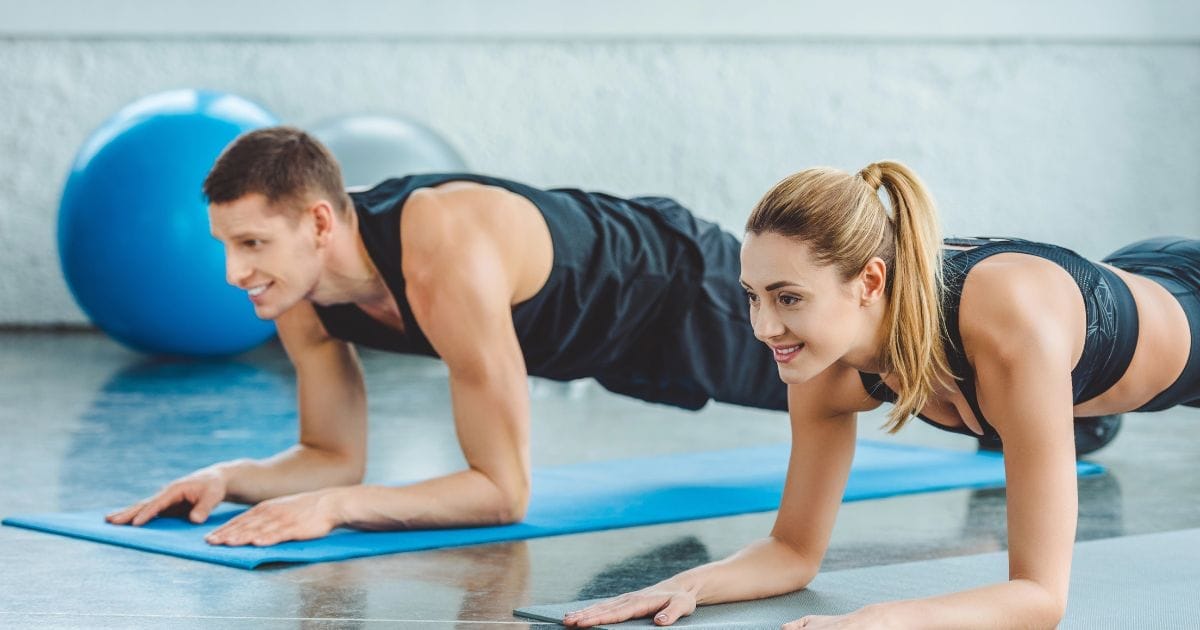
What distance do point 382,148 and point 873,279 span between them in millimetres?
3715

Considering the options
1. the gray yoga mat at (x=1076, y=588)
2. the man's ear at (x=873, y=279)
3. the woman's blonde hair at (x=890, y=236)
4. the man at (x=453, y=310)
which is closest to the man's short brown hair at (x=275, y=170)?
the man at (x=453, y=310)

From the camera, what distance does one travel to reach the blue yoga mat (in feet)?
7.74

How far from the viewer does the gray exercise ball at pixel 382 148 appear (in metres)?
5.16

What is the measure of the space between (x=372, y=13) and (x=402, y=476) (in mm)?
Answer: 3472

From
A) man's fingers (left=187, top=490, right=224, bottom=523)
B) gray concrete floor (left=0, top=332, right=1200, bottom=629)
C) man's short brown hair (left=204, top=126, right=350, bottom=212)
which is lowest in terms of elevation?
gray concrete floor (left=0, top=332, right=1200, bottom=629)

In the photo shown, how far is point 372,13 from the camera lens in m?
6.20

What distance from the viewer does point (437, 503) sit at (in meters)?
2.48

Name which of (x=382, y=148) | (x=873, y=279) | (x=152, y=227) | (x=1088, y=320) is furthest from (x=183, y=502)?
(x=382, y=148)

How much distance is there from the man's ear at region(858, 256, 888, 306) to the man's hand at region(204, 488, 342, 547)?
106 centimetres

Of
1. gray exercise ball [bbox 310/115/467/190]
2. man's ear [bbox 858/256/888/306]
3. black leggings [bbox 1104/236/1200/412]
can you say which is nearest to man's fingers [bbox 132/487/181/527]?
man's ear [bbox 858/256/888/306]

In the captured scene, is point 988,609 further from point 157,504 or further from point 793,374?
point 157,504

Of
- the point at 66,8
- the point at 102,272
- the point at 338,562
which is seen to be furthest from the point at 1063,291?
the point at 66,8

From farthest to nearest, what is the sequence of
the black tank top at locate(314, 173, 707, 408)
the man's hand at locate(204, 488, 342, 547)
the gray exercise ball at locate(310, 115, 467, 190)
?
the gray exercise ball at locate(310, 115, 467, 190)
the black tank top at locate(314, 173, 707, 408)
the man's hand at locate(204, 488, 342, 547)

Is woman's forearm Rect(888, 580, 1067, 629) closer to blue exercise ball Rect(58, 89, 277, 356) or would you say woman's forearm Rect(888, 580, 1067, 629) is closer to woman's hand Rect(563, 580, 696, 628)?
woman's hand Rect(563, 580, 696, 628)
